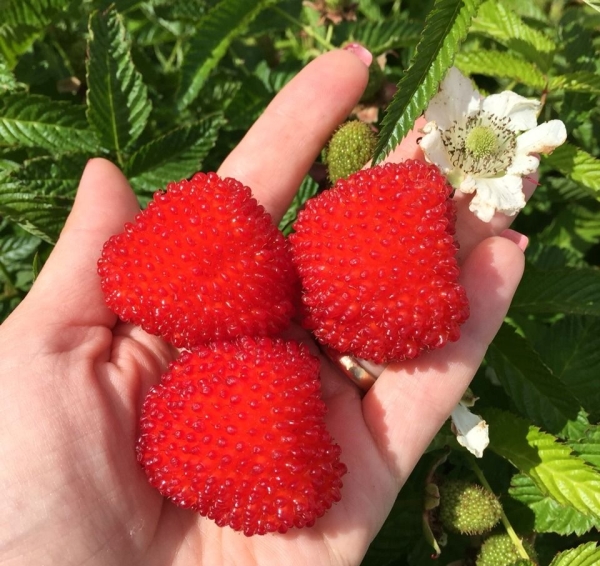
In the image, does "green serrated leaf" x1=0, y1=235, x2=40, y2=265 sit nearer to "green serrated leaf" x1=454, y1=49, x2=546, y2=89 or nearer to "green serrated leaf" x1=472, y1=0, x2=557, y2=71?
"green serrated leaf" x1=454, y1=49, x2=546, y2=89

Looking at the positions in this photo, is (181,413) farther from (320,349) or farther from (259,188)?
(259,188)

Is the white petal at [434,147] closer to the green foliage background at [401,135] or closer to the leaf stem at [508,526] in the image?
the green foliage background at [401,135]

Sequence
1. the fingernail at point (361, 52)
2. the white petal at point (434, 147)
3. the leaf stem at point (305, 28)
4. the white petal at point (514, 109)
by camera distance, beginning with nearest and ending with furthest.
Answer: the white petal at point (434, 147) → the white petal at point (514, 109) → the fingernail at point (361, 52) → the leaf stem at point (305, 28)

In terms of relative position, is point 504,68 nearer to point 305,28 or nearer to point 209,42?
point 305,28

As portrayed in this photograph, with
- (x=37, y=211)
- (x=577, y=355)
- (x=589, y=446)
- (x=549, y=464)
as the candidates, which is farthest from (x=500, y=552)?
(x=37, y=211)

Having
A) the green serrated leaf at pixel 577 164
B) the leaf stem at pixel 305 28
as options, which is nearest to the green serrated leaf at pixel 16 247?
the leaf stem at pixel 305 28

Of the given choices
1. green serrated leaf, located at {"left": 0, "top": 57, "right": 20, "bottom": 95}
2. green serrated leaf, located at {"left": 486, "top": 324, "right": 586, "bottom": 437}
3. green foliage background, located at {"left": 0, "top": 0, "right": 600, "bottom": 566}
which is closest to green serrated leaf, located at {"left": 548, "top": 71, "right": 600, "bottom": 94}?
green foliage background, located at {"left": 0, "top": 0, "right": 600, "bottom": 566}
